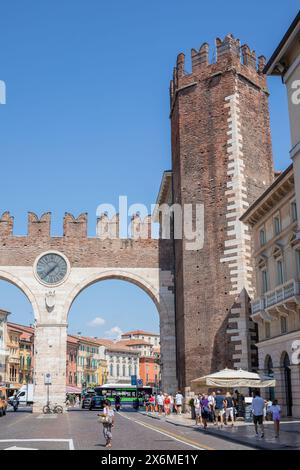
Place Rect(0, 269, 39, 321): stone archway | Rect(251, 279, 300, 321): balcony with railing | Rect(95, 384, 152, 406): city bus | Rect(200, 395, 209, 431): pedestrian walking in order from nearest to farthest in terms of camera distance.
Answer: Rect(200, 395, 209, 431): pedestrian walking, Rect(251, 279, 300, 321): balcony with railing, Rect(0, 269, 39, 321): stone archway, Rect(95, 384, 152, 406): city bus

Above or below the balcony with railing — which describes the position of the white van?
below

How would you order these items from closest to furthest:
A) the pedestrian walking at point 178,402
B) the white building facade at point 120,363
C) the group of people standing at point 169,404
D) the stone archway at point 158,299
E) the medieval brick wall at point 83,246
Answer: the pedestrian walking at point 178,402, the group of people standing at point 169,404, the stone archway at point 158,299, the medieval brick wall at point 83,246, the white building facade at point 120,363

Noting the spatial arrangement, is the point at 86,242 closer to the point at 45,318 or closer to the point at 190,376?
the point at 45,318

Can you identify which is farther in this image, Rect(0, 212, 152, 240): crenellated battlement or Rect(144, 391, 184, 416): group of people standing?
Rect(0, 212, 152, 240): crenellated battlement

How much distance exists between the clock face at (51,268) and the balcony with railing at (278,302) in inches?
521

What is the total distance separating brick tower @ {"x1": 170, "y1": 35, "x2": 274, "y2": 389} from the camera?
32531 mm

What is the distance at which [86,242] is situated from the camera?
39.1 meters

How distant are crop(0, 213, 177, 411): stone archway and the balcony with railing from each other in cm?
927

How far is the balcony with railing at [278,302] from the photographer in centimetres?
2527

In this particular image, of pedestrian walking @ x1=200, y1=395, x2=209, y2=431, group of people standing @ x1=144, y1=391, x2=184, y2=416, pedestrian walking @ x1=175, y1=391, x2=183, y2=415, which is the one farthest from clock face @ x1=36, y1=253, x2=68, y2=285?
pedestrian walking @ x1=200, y1=395, x2=209, y2=431

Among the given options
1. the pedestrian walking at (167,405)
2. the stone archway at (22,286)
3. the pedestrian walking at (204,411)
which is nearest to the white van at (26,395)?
the stone archway at (22,286)

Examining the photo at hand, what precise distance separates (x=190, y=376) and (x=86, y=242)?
1113 centimetres

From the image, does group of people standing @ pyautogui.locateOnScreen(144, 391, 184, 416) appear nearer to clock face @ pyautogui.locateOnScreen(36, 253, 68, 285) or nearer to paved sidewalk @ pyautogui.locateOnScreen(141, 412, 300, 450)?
clock face @ pyautogui.locateOnScreen(36, 253, 68, 285)

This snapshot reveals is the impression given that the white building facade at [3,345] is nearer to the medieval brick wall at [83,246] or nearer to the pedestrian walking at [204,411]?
the medieval brick wall at [83,246]
